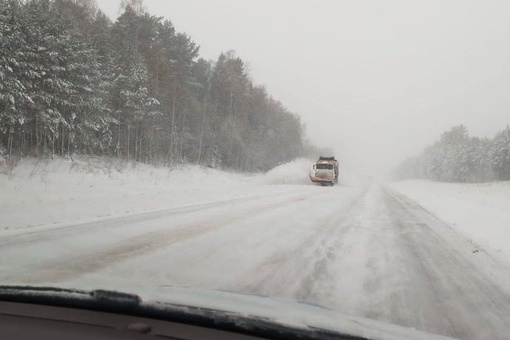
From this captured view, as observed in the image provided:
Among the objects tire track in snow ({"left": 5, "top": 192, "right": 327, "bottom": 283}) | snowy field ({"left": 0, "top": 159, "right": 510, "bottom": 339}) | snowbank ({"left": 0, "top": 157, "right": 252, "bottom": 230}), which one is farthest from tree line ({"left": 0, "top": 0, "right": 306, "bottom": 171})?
tire track in snow ({"left": 5, "top": 192, "right": 327, "bottom": 283})

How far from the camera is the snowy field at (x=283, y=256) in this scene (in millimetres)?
4348

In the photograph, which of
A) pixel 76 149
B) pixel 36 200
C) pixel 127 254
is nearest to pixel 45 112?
pixel 76 149

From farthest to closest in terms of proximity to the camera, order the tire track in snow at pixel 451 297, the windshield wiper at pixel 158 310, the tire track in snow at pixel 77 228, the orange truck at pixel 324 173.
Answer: the orange truck at pixel 324 173, the tire track in snow at pixel 77 228, the tire track in snow at pixel 451 297, the windshield wiper at pixel 158 310

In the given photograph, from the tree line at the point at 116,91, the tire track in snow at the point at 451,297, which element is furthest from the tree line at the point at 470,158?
the tire track in snow at the point at 451,297

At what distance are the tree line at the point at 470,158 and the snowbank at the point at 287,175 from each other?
2176 inches

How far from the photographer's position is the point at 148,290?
2857 mm

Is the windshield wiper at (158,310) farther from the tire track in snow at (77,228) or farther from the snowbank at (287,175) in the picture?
the snowbank at (287,175)

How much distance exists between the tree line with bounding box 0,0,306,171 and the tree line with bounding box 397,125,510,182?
51.1 metres

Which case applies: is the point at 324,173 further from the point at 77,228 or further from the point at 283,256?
the point at 283,256

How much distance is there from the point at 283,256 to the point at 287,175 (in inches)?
1266

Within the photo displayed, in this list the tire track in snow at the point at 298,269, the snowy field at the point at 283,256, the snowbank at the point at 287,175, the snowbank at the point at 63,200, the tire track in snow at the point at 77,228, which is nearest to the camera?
the snowy field at the point at 283,256

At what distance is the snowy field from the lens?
4348 millimetres

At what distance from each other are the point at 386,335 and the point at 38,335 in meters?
1.94

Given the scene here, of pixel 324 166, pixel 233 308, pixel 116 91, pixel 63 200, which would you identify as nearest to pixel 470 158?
pixel 324 166
